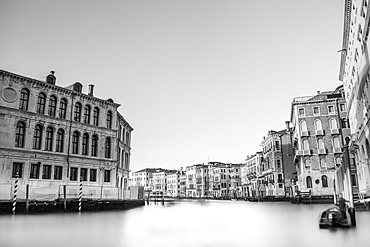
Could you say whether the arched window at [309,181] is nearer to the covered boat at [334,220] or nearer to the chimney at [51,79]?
the chimney at [51,79]

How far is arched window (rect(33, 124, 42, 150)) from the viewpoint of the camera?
89.6ft

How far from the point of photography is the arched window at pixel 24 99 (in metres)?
26.6

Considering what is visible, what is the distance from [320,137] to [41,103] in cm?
3395

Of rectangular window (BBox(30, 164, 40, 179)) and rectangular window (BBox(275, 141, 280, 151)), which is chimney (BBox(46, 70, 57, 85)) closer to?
rectangular window (BBox(30, 164, 40, 179))

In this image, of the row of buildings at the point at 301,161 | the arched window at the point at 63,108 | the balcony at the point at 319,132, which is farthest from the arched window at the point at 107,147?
the balcony at the point at 319,132

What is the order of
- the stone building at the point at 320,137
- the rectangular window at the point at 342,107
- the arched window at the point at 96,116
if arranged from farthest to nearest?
the rectangular window at the point at 342,107 < the stone building at the point at 320,137 < the arched window at the point at 96,116

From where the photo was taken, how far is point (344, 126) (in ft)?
137

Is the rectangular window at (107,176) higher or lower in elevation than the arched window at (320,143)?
lower

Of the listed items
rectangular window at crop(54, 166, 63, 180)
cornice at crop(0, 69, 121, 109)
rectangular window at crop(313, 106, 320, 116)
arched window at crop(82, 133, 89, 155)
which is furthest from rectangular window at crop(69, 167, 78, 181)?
rectangular window at crop(313, 106, 320, 116)

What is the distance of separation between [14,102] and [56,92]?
12.7 feet

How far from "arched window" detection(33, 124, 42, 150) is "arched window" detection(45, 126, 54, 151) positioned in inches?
24.3

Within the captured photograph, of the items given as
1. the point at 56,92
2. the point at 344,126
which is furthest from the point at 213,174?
the point at 56,92

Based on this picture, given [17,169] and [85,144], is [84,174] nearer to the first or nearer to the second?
[85,144]

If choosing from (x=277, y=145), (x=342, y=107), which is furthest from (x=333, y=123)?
(x=277, y=145)
